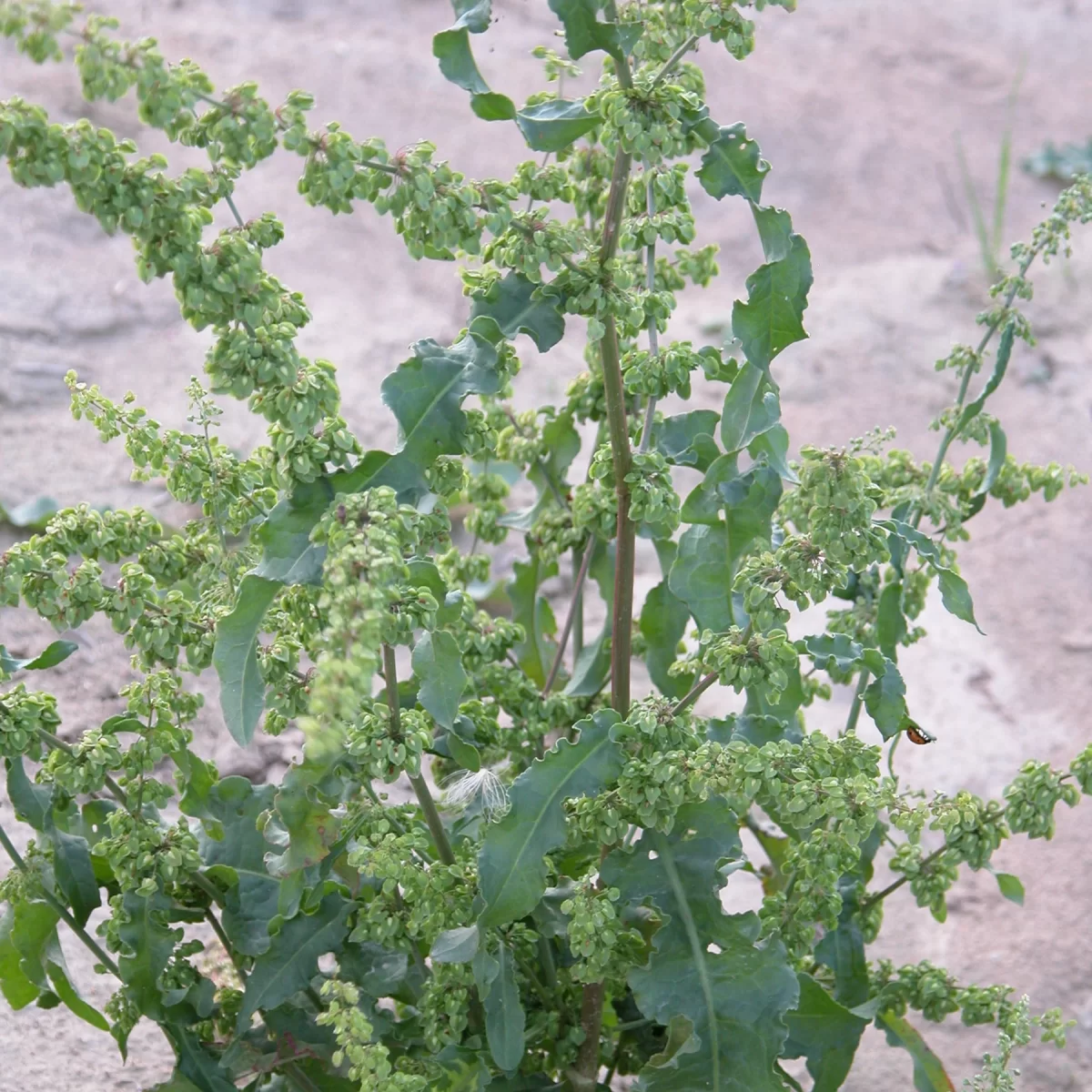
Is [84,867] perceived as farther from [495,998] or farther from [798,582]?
[798,582]

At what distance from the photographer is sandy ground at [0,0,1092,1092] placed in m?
2.35

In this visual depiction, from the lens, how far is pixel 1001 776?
267cm

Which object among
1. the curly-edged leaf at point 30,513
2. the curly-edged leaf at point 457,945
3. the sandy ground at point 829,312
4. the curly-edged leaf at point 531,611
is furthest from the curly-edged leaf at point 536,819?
the curly-edged leaf at point 30,513

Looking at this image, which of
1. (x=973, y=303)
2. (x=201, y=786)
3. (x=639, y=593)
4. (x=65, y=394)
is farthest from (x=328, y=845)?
(x=973, y=303)

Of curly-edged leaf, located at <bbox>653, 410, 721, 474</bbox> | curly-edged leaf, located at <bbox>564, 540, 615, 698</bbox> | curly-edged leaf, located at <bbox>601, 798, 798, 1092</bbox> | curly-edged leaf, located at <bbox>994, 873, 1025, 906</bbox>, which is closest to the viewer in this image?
curly-edged leaf, located at <bbox>601, 798, 798, 1092</bbox>

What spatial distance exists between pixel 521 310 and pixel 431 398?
0.47 feet

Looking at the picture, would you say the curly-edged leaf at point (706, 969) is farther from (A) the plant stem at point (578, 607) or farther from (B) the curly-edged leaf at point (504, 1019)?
(A) the plant stem at point (578, 607)

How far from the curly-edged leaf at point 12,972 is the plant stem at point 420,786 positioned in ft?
1.48

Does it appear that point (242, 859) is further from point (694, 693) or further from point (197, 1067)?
point (694, 693)

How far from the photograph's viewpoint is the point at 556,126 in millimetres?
1236

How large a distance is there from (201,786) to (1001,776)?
1.67 m

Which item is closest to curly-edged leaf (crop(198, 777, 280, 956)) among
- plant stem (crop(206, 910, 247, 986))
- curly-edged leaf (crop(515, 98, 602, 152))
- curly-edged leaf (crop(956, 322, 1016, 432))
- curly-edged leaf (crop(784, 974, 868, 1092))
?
plant stem (crop(206, 910, 247, 986))

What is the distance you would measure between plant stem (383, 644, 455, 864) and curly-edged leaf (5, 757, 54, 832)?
405mm

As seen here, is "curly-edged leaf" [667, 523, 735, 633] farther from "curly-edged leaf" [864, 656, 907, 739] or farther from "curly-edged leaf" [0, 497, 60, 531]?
"curly-edged leaf" [0, 497, 60, 531]
